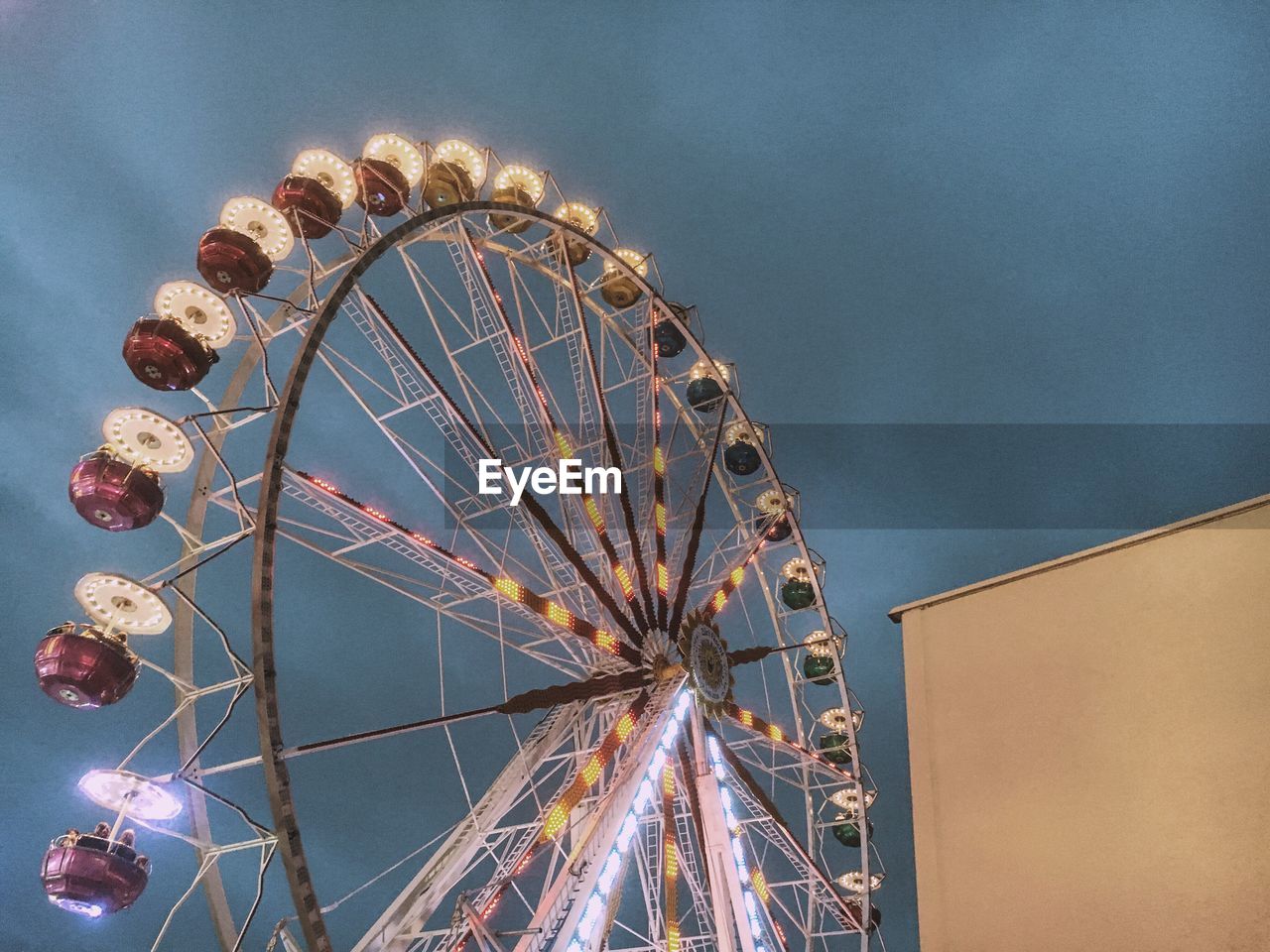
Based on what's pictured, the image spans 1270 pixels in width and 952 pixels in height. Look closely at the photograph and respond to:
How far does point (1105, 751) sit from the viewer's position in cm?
941

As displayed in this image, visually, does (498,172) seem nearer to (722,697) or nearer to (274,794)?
(722,697)

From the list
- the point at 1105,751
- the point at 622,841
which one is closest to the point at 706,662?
the point at 622,841

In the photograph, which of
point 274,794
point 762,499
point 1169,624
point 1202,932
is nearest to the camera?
point 274,794

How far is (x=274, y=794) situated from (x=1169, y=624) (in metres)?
9.05

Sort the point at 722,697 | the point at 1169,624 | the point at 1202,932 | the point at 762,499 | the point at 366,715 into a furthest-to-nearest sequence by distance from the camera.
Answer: the point at 366,715, the point at 762,499, the point at 722,697, the point at 1169,624, the point at 1202,932

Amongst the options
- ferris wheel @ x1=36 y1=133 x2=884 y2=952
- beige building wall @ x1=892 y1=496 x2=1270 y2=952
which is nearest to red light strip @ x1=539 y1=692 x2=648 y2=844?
ferris wheel @ x1=36 y1=133 x2=884 y2=952

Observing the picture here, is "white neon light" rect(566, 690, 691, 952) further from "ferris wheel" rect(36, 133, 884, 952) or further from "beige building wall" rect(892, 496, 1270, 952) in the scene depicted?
"beige building wall" rect(892, 496, 1270, 952)

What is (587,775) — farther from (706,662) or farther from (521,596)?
(706,662)

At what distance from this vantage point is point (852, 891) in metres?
16.2

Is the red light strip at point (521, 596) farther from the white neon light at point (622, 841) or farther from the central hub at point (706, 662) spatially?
the white neon light at point (622, 841)

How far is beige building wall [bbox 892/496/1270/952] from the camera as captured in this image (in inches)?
331

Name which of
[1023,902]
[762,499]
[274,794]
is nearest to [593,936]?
[274,794]

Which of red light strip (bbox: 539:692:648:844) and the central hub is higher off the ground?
the central hub

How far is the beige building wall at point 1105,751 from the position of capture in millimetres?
8406
